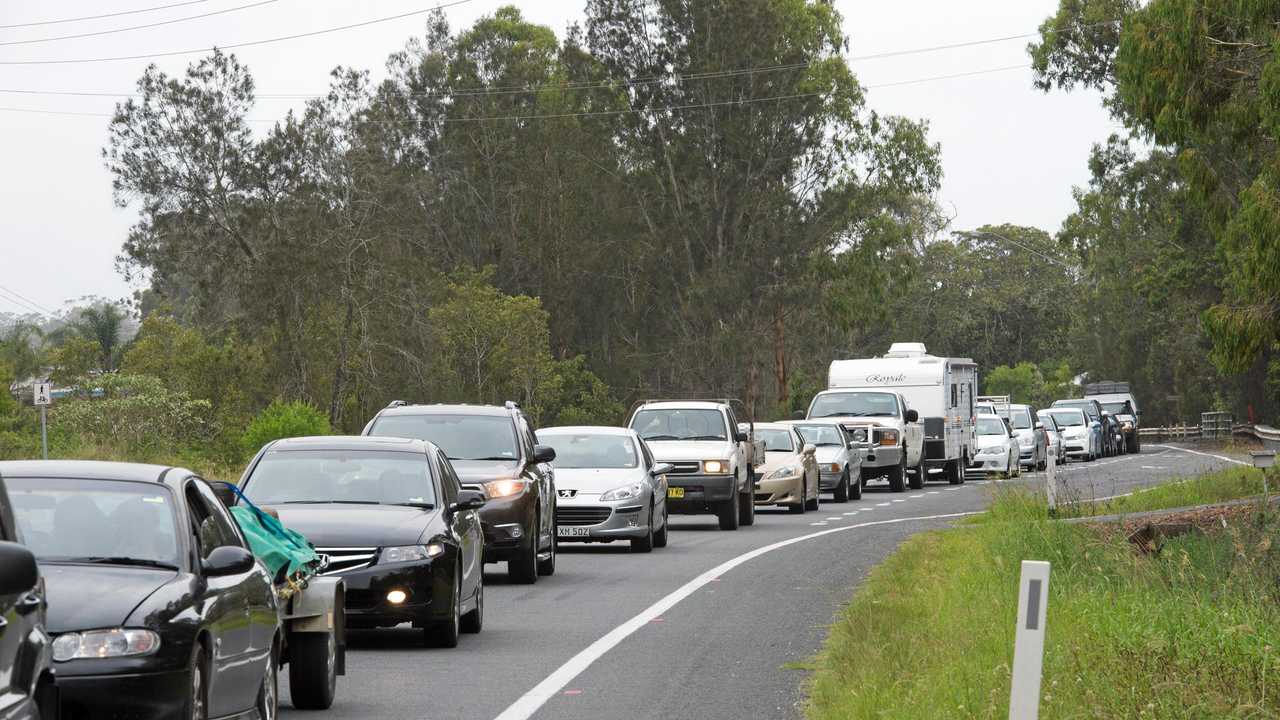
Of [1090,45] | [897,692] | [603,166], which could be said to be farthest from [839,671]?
[603,166]

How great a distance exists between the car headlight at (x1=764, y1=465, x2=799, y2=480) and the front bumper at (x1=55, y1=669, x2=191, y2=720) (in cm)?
2611

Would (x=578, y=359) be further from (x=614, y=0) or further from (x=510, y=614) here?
(x=510, y=614)

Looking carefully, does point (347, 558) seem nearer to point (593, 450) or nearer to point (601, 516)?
point (601, 516)

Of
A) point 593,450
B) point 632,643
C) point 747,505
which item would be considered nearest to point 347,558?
point 632,643

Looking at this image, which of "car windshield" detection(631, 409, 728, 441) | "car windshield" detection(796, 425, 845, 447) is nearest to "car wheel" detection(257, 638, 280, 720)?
"car windshield" detection(631, 409, 728, 441)

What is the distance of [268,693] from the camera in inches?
364

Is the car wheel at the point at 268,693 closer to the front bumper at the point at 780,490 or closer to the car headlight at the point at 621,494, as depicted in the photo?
the car headlight at the point at 621,494

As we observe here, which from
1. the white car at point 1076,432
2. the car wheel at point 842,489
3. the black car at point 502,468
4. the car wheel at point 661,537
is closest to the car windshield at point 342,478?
the black car at point 502,468

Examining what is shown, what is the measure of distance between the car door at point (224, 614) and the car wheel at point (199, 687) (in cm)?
5

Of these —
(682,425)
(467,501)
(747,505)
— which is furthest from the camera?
(747,505)

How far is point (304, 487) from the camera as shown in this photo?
14047mm

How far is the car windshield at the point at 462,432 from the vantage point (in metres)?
19.5

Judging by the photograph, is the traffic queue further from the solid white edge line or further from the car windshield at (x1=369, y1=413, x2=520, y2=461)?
the solid white edge line

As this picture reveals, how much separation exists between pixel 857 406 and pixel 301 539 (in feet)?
110
